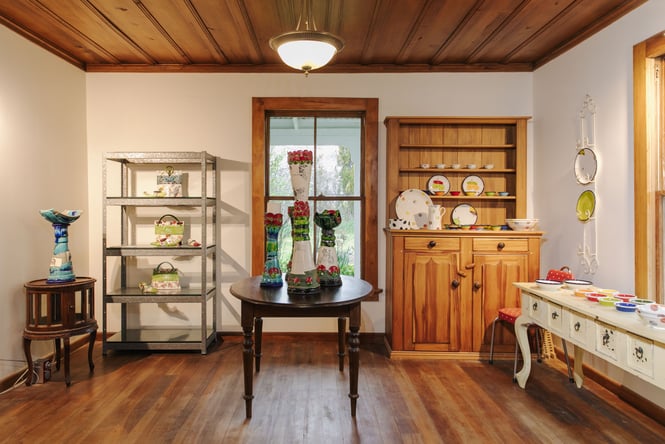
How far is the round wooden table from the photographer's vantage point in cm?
232

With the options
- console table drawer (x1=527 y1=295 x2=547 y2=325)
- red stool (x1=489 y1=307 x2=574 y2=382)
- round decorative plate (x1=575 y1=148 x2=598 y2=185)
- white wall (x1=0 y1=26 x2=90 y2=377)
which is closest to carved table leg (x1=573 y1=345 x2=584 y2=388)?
red stool (x1=489 y1=307 x2=574 y2=382)

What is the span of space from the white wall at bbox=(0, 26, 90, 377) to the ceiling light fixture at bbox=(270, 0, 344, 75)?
7.00ft

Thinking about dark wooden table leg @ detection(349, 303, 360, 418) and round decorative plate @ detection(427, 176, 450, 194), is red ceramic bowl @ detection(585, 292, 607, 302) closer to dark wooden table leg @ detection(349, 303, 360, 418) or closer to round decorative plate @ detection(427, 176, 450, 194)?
dark wooden table leg @ detection(349, 303, 360, 418)

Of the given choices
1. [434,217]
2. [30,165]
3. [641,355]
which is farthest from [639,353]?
[30,165]

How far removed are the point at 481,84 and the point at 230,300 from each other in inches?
123

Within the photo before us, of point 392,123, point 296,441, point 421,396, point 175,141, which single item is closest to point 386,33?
point 392,123

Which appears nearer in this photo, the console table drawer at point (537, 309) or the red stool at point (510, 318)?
the console table drawer at point (537, 309)

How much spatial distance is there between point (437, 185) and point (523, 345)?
5.28 feet

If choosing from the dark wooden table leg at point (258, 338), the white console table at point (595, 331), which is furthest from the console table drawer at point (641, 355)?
the dark wooden table leg at point (258, 338)

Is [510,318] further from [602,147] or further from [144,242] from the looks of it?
[144,242]

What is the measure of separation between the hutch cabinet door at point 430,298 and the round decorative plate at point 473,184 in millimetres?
777

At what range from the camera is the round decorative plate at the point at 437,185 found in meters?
4.05

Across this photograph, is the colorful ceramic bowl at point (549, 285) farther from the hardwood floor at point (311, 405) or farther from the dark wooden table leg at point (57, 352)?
the dark wooden table leg at point (57, 352)

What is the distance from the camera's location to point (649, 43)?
8.75 ft
